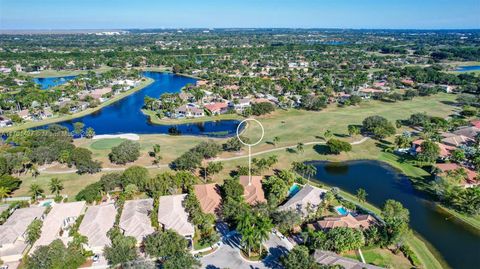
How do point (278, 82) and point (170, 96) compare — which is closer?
point (170, 96)

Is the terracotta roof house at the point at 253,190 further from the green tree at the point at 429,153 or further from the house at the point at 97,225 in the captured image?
the green tree at the point at 429,153

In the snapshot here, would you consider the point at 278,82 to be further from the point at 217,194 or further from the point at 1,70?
the point at 1,70

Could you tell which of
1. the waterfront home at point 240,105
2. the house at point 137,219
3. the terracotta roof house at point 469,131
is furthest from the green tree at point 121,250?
the terracotta roof house at point 469,131

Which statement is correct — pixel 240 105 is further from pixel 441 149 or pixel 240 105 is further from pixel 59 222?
pixel 59 222

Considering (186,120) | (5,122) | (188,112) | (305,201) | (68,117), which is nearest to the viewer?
(305,201)

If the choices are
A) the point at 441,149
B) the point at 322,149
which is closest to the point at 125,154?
the point at 322,149

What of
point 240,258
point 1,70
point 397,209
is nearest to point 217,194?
point 240,258

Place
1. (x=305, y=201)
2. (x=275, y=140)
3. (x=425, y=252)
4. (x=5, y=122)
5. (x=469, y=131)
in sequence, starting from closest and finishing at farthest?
1. (x=425, y=252)
2. (x=305, y=201)
3. (x=275, y=140)
4. (x=469, y=131)
5. (x=5, y=122)
